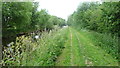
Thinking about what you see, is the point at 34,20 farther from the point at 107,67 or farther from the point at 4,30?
the point at 107,67

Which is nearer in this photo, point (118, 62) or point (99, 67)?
point (99, 67)

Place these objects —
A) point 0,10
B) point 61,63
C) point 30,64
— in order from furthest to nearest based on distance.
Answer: point 0,10, point 61,63, point 30,64

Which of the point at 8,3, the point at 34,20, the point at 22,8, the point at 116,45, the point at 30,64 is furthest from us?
the point at 34,20

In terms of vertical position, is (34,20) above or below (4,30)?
above

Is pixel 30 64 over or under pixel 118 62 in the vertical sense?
over

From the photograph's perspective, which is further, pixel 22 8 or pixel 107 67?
pixel 22 8

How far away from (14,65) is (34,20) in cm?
2537

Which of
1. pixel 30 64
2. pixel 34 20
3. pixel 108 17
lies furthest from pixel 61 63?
pixel 34 20

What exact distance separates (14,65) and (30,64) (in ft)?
1.74

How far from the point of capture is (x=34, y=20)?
93.4 feet

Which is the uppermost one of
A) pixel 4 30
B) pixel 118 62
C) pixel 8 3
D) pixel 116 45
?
pixel 8 3

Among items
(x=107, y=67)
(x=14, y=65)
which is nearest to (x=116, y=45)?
(x=107, y=67)

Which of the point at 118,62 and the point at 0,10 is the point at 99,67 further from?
the point at 0,10

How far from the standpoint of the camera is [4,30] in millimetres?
12898
